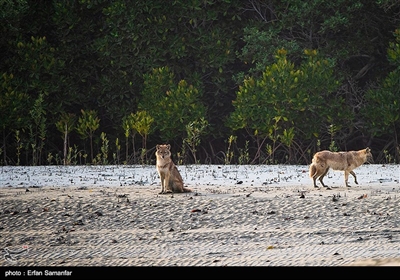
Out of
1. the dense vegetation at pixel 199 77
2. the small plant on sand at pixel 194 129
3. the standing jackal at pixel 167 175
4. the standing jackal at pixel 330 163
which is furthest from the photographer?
the dense vegetation at pixel 199 77

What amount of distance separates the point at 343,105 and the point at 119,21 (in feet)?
22.8

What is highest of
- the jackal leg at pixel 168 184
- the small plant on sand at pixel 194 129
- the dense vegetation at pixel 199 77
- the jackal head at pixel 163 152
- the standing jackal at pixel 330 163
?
the dense vegetation at pixel 199 77

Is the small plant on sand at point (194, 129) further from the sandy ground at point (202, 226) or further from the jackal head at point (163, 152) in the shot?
the jackal head at point (163, 152)

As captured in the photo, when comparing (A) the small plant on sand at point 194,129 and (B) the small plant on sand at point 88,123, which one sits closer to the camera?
(A) the small plant on sand at point 194,129

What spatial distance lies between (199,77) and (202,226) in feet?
50.7

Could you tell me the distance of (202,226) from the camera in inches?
480

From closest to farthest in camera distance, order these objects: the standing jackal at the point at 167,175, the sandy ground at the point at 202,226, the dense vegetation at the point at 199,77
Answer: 1. the sandy ground at the point at 202,226
2. the standing jackal at the point at 167,175
3. the dense vegetation at the point at 199,77

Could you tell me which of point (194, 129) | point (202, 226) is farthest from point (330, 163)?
point (194, 129)

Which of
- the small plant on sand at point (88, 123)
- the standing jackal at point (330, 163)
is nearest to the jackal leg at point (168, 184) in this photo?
the standing jackal at point (330, 163)

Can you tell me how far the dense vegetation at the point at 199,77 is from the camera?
25.2 metres

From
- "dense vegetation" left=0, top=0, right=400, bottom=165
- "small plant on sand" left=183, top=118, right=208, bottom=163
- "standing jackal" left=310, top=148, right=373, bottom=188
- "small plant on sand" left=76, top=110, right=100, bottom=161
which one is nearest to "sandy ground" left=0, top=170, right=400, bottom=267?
"standing jackal" left=310, top=148, right=373, bottom=188

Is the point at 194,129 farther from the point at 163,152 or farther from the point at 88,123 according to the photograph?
the point at 163,152

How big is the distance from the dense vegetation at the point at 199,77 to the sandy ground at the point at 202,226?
30.5 ft
